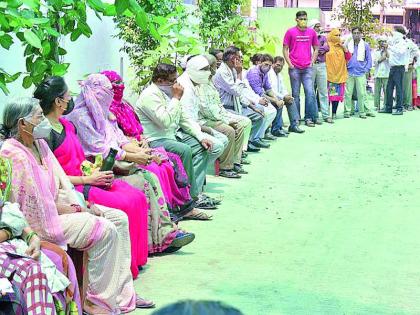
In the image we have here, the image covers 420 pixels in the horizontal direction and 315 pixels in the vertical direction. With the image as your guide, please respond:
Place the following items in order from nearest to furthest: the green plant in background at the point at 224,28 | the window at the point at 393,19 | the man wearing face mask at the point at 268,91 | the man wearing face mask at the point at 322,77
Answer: the man wearing face mask at the point at 268,91 < the green plant in background at the point at 224,28 < the man wearing face mask at the point at 322,77 < the window at the point at 393,19

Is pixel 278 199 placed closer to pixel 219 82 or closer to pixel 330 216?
pixel 330 216

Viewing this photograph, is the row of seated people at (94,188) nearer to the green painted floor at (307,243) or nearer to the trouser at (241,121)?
the green painted floor at (307,243)

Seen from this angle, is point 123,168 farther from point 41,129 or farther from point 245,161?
point 245,161

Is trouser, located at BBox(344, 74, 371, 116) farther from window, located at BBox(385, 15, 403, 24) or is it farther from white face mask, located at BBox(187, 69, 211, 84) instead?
window, located at BBox(385, 15, 403, 24)

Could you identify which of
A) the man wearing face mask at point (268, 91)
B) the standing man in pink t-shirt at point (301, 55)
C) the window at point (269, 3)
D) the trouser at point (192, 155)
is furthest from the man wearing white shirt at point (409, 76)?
the window at point (269, 3)

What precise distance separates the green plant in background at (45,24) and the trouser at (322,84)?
9440 millimetres

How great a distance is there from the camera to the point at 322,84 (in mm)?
14484

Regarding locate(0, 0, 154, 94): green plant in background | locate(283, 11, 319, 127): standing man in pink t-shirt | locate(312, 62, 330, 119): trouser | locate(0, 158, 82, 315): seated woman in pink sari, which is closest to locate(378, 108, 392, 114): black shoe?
locate(312, 62, 330, 119): trouser

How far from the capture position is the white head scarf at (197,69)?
8125mm

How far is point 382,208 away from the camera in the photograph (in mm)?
7680

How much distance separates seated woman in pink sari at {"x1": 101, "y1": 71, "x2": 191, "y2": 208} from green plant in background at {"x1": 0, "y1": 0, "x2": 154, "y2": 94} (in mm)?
949

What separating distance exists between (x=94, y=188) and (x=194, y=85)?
127 inches

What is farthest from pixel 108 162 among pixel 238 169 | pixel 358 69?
pixel 358 69

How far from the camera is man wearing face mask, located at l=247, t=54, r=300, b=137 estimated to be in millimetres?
11562
